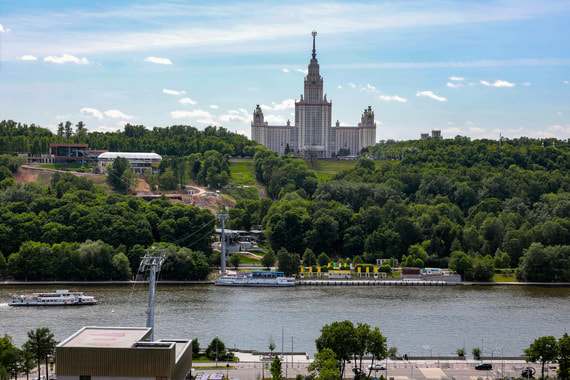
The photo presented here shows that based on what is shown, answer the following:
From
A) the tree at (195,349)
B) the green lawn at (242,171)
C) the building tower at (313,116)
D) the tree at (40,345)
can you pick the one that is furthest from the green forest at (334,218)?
the building tower at (313,116)

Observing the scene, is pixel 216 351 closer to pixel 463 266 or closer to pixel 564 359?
pixel 564 359

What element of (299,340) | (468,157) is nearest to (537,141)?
(468,157)

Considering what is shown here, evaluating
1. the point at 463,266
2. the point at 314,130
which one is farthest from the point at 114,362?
the point at 314,130

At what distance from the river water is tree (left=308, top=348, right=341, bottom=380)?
584 centimetres

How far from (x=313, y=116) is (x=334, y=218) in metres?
81.9

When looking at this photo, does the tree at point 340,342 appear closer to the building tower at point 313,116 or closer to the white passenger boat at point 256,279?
the white passenger boat at point 256,279

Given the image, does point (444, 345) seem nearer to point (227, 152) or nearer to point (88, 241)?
point (88, 241)

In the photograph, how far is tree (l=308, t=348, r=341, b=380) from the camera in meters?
29.4

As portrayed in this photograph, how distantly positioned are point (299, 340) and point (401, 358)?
5759 millimetres

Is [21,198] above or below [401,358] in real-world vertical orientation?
above

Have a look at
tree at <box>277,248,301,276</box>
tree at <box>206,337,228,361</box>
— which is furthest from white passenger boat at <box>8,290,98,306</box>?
tree at <box>277,248,301,276</box>

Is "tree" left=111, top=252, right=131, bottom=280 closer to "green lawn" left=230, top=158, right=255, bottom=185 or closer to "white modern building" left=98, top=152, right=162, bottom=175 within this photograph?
"green lawn" left=230, top=158, right=255, bottom=185

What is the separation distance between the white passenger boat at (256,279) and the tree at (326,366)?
2633cm

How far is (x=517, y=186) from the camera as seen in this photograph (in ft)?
277
